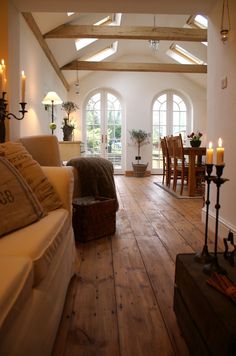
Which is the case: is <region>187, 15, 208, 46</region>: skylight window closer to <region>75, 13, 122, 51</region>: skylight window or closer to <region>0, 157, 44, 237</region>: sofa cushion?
<region>75, 13, 122, 51</region>: skylight window

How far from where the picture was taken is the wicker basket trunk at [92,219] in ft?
7.98

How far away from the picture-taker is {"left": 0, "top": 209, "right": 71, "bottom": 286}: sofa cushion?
1.01 meters

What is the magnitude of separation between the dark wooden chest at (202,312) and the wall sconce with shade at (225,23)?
1.99m

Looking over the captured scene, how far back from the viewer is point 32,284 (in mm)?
946

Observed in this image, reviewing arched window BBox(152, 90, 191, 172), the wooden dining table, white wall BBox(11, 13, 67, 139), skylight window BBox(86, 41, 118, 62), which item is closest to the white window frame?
arched window BBox(152, 90, 191, 172)

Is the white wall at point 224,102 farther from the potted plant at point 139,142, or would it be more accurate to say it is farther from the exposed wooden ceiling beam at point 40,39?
the potted plant at point 139,142

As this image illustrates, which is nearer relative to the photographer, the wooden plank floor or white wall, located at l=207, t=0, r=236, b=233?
the wooden plank floor

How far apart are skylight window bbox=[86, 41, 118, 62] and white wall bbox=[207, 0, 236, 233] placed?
17.0ft

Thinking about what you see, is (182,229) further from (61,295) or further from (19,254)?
(19,254)

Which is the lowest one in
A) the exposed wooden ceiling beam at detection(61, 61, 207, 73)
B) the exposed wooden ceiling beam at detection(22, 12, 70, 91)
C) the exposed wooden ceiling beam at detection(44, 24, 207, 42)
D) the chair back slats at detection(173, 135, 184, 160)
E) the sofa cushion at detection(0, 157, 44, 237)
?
the sofa cushion at detection(0, 157, 44, 237)

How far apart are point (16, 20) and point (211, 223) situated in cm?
273

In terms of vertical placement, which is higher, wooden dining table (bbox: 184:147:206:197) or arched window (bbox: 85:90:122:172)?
arched window (bbox: 85:90:122:172)

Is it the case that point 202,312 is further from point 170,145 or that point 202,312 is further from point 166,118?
point 166,118

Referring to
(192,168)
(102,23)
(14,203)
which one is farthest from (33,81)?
(14,203)
